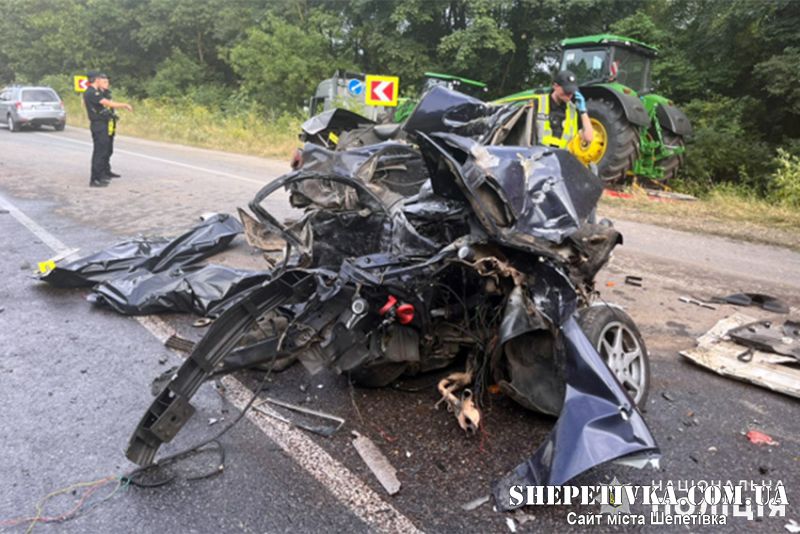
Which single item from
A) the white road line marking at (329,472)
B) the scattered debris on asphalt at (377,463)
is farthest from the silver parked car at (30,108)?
the scattered debris on asphalt at (377,463)

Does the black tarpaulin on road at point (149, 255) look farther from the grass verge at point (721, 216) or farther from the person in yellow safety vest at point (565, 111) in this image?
the grass verge at point (721, 216)

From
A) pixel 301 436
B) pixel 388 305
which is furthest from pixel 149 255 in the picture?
pixel 388 305

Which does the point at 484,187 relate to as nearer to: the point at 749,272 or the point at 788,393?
the point at 788,393

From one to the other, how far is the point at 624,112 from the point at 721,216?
2417 mm

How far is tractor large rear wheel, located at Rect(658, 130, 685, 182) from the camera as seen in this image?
10773 mm

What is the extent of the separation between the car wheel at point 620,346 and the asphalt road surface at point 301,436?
19 cm

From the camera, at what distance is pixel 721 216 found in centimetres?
859

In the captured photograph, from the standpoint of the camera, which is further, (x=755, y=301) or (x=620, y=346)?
(x=755, y=301)

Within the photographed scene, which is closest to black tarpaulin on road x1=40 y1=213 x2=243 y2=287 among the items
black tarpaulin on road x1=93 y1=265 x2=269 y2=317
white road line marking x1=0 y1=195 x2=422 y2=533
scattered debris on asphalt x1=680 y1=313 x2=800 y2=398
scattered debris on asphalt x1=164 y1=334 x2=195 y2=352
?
black tarpaulin on road x1=93 y1=265 x2=269 y2=317

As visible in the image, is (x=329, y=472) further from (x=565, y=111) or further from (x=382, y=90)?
(x=382, y=90)

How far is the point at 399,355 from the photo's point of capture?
2934 mm

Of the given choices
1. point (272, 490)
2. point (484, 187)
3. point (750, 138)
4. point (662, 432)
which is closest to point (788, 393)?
point (662, 432)

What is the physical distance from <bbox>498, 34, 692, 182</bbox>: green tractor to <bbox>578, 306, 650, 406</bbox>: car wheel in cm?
713

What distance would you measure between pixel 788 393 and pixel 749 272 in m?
2.99
